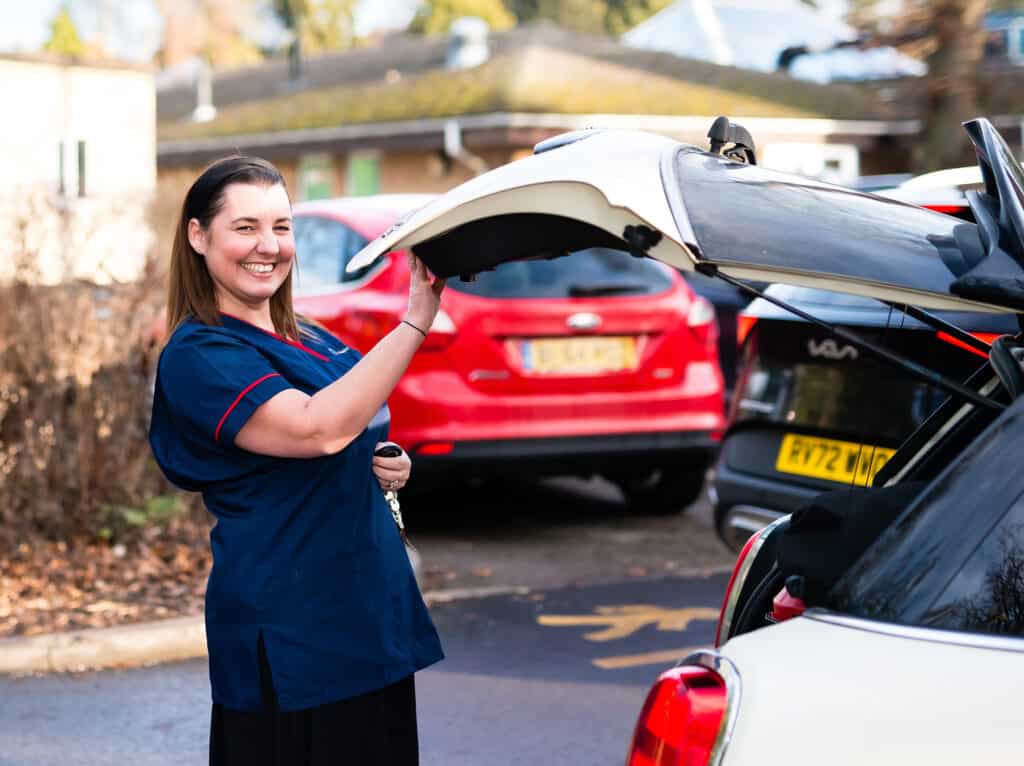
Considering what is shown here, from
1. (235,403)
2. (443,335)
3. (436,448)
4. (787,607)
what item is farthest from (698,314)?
(787,607)

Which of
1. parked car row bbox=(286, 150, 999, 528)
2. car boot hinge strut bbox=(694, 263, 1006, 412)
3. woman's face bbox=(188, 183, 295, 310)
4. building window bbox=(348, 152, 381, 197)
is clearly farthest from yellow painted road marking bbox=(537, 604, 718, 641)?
building window bbox=(348, 152, 381, 197)

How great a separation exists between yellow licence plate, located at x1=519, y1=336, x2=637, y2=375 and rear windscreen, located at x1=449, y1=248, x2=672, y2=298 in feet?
0.78

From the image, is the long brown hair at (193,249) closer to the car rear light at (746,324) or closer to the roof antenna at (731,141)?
the roof antenna at (731,141)

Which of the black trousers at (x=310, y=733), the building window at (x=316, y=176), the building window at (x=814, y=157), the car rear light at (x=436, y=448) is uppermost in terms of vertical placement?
the black trousers at (x=310, y=733)

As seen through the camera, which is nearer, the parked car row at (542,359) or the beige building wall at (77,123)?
the parked car row at (542,359)

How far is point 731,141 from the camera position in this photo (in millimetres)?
2615

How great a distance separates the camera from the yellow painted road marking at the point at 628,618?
6207mm

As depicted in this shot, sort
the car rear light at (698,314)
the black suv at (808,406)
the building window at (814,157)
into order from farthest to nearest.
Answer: the building window at (814,157) < the car rear light at (698,314) < the black suv at (808,406)

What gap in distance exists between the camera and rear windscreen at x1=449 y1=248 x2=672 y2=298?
7.52 meters

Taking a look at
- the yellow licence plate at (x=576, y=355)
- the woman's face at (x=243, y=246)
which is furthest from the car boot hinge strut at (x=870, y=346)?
the yellow licence plate at (x=576, y=355)

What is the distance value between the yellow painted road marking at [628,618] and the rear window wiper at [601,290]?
5.83 ft

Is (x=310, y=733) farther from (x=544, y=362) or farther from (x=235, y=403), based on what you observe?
(x=544, y=362)

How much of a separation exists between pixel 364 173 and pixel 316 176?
5.53 ft

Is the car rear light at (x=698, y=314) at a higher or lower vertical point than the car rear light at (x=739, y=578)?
lower
